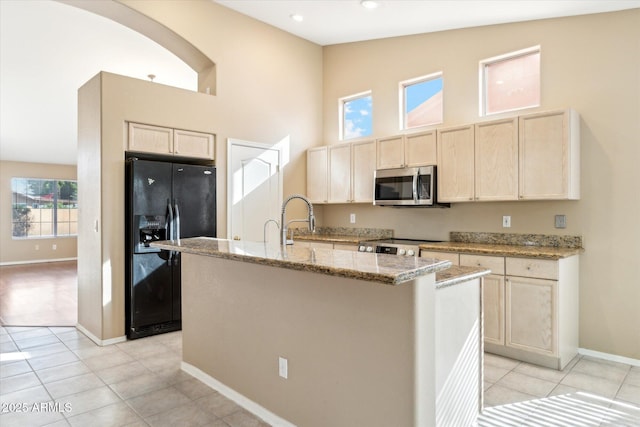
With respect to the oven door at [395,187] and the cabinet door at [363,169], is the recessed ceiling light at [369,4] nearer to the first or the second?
the cabinet door at [363,169]

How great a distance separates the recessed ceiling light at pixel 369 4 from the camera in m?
3.89

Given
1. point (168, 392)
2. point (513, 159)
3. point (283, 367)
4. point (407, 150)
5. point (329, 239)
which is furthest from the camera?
point (329, 239)

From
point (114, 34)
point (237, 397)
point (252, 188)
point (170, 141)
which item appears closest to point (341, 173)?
point (252, 188)

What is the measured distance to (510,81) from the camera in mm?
4027

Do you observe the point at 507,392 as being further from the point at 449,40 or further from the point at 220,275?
the point at 449,40

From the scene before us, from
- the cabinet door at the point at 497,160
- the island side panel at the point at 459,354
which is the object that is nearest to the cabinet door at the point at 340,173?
the cabinet door at the point at 497,160

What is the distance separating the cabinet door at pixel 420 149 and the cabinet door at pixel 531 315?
1491mm

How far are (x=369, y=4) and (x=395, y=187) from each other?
1874 millimetres

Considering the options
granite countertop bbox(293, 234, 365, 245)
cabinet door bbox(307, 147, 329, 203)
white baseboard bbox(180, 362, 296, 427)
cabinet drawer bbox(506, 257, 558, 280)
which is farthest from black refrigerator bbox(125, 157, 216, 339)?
cabinet drawer bbox(506, 257, 558, 280)

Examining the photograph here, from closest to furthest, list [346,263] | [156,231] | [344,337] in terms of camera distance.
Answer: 1. [346,263]
2. [344,337]
3. [156,231]

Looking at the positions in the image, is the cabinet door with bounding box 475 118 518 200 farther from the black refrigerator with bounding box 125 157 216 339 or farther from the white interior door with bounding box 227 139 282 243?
the black refrigerator with bounding box 125 157 216 339

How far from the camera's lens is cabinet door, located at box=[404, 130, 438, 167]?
4.22 metres

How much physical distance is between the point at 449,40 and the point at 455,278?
3386 mm

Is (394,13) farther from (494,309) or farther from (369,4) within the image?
(494,309)
